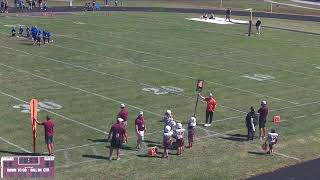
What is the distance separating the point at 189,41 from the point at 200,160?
2853 cm

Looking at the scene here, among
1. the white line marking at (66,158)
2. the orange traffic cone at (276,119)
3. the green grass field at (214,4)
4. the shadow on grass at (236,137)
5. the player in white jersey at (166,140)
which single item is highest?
the green grass field at (214,4)

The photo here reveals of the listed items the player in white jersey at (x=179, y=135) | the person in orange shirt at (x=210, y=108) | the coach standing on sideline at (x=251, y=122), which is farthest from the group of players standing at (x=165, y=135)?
the person in orange shirt at (x=210, y=108)

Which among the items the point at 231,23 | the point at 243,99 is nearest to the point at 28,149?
the point at 243,99

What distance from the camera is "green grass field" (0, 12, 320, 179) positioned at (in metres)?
20.3

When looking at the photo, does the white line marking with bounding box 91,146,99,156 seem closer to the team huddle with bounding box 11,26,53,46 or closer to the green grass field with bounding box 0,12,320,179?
the green grass field with bounding box 0,12,320,179

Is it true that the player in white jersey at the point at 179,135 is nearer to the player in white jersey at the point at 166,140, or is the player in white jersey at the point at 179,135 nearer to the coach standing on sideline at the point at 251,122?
the player in white jersey at the point at 166,140

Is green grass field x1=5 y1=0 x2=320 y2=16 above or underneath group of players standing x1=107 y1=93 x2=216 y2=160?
above

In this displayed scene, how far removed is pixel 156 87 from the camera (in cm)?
3139

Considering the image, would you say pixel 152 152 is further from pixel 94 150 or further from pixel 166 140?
pixel 94 150
